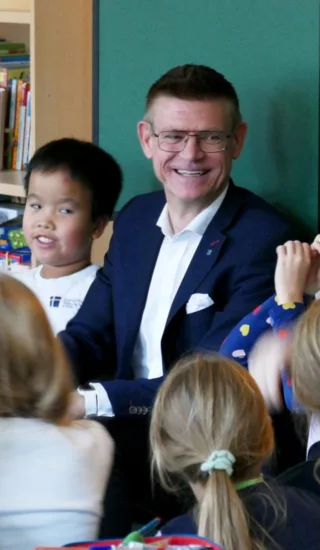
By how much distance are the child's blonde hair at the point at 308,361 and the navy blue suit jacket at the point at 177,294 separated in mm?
468

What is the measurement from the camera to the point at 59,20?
270cm

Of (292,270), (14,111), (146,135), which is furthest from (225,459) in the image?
(14,111)

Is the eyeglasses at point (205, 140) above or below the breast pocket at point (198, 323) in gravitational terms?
above

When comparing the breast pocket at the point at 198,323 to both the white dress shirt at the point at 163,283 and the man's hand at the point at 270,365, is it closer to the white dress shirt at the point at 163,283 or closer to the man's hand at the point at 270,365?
the white dress shirt at the point at 163,283

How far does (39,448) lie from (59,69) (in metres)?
1.60

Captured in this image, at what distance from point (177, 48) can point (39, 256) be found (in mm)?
684

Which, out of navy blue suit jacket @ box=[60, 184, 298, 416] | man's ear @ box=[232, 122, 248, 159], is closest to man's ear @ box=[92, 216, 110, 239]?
navy blue suit jacket @ box=[60, 184, 298, 416]

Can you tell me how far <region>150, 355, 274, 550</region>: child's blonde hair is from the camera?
1.34m

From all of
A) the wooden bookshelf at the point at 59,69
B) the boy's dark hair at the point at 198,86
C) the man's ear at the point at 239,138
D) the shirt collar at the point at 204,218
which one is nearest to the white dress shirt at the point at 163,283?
the shirt collar at the point at 204,218

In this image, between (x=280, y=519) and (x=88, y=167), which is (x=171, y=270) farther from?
(x=280, y=519)

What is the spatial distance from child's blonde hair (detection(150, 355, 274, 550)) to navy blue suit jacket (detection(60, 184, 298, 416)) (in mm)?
630

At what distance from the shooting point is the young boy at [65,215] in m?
2.45

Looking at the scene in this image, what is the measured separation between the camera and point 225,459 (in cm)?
134

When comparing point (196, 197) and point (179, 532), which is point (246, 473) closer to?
point (179, 532)
